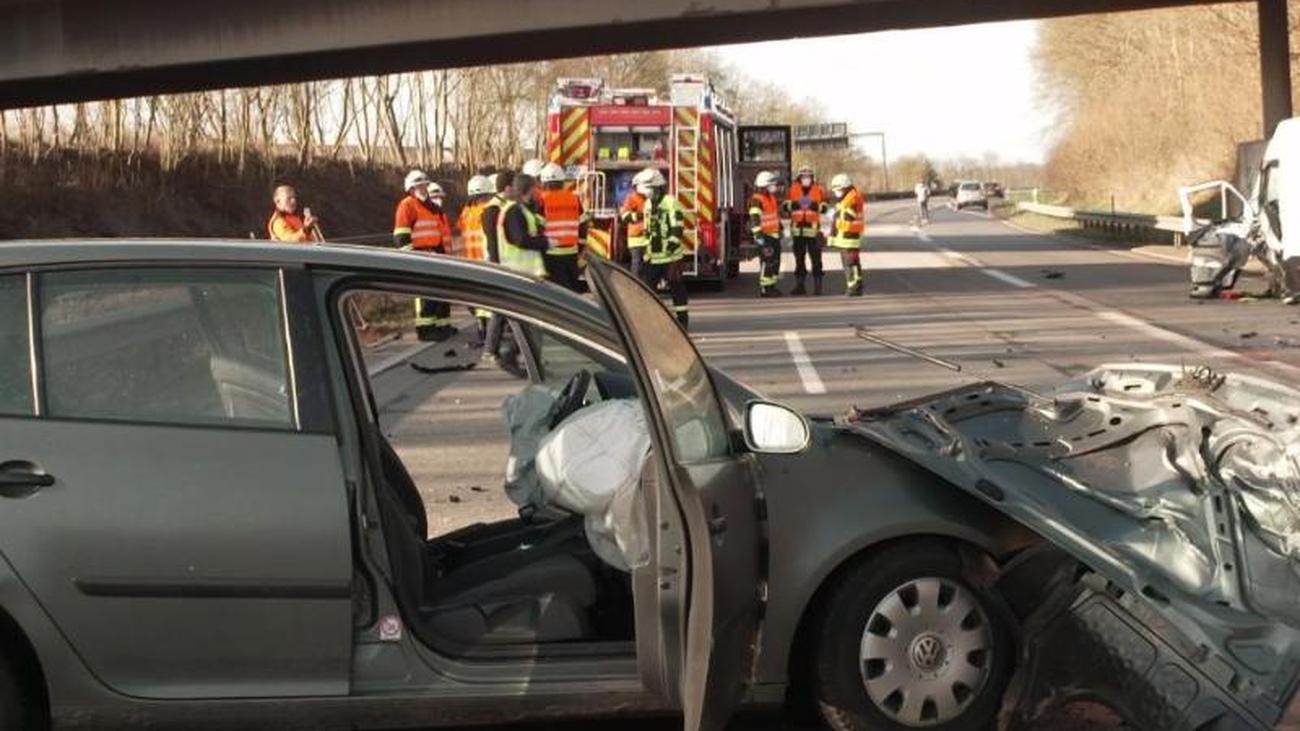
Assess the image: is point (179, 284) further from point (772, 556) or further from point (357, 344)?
point (772, 556)

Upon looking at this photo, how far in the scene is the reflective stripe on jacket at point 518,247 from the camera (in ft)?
41.2

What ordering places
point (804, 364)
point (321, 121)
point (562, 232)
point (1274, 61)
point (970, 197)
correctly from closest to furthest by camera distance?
point (804, 364)
point (562, 232)
point (1274, 61)
point (321, 121)
point (970, 197)

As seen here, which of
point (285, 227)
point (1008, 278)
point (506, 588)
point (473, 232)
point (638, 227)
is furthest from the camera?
point (1008, 278)

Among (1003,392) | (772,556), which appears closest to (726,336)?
(1003,392)

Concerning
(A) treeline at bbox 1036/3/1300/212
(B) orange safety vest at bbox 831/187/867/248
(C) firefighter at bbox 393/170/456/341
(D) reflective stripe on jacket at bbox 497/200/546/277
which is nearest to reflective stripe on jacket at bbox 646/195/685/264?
(C) firefighter at bbox 393/170/456/341

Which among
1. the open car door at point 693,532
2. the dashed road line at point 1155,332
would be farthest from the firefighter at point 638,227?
the open car door at point 693,532

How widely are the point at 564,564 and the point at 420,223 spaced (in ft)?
33.4

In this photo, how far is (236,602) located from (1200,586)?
8.16 ft

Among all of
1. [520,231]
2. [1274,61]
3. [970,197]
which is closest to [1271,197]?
[520,231]

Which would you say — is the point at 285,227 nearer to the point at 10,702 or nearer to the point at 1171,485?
the point at 10,702

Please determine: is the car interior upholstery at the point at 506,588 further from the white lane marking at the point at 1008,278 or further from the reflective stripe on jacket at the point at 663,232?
the white lane marking at the point at 1008,278

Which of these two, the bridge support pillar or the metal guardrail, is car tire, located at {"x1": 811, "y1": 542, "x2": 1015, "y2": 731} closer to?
the metal guardrail

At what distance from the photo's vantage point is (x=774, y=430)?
3641 millimetres

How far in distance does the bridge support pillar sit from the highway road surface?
216 inches
